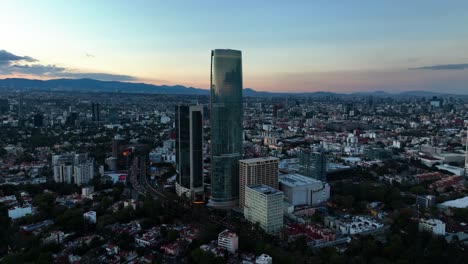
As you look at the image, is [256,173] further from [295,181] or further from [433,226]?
[433,226]

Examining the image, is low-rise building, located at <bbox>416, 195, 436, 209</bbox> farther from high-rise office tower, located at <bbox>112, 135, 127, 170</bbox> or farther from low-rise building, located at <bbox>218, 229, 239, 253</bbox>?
high-rise office tower, located at <bbox>112, 135, 127, 170</bbox>

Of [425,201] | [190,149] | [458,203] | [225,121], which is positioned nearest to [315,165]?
[425,201]

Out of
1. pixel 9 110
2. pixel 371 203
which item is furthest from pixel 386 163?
pixel 9 110

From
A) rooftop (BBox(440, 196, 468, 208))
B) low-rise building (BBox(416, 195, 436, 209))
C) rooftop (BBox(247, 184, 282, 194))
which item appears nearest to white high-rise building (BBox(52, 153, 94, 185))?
rooftop (BBox(247, 184, 282, 194))

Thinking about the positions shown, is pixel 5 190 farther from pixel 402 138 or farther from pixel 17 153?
pixel 402 138

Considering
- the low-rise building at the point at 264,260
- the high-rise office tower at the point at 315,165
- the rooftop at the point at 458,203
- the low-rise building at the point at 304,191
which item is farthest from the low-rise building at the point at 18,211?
the rooftop at the point at 458,203

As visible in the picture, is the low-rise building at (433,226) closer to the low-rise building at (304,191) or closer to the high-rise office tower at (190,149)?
the low-rise building at (304,191)
